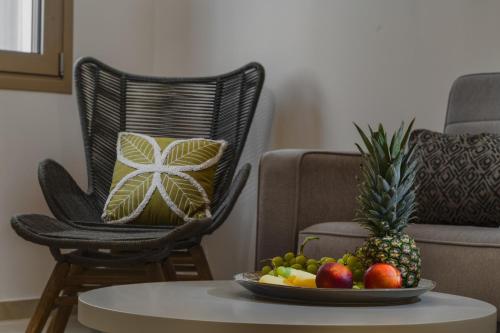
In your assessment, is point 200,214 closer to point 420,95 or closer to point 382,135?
point 420,95

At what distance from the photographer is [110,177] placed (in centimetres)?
347

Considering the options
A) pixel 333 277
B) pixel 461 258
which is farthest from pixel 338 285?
pixel 461 258

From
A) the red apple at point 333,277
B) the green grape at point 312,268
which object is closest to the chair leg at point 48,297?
the green grape at point 312,268

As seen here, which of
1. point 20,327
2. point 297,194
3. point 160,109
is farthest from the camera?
point 160,109

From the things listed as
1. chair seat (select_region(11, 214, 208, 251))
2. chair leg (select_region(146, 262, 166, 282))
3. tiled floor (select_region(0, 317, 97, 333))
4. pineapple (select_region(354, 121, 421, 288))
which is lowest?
tiled floor (select_region(0, 317, 97, 333))

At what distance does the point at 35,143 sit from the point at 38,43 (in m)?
0.43

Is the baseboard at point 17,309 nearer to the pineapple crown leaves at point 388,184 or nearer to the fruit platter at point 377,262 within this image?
the fruit platter at point 377,262

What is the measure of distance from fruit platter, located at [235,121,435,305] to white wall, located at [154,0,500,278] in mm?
1203

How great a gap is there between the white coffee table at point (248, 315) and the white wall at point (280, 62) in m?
1.47

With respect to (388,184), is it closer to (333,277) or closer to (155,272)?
(333,277)

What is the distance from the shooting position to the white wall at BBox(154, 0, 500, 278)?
2.96 m

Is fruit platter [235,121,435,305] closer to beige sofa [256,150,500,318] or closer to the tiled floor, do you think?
beige sofa [256,150,500,318]

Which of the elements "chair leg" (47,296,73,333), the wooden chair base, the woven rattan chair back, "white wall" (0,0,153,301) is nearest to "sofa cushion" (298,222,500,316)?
the wooden chair base

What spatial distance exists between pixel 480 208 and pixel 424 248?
0.31 meters
